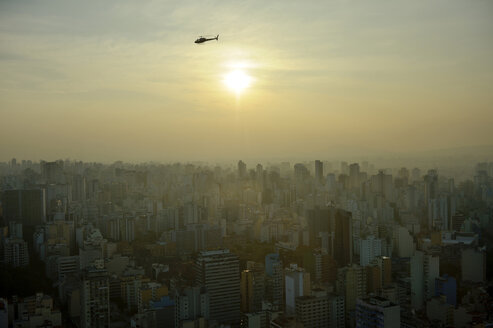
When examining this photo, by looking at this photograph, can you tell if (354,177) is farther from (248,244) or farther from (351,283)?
(351,283)

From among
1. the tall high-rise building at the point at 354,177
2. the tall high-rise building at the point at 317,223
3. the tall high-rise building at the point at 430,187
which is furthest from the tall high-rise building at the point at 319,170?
the tall high-rise building at the point at 430,187

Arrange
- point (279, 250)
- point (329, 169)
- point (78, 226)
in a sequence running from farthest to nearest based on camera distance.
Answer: point (329, 169) < point (78, 226) < point (279, 250)

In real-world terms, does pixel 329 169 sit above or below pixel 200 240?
above

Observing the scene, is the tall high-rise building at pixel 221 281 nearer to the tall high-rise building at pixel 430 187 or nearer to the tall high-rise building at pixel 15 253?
the tall high-rise building at pixel 15 253

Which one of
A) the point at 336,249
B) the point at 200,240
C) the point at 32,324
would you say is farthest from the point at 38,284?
the point at 336,249

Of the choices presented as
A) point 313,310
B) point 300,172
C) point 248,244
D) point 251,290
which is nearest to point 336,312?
point 313,310

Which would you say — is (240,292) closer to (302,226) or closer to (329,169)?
(302,226)
